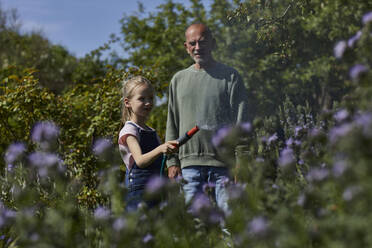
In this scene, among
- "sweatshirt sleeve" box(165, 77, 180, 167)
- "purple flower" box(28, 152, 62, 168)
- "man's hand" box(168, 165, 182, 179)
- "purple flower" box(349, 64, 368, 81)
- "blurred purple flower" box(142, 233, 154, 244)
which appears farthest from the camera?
"sweatshirt sleeve" box(165, 77, 180, 167)

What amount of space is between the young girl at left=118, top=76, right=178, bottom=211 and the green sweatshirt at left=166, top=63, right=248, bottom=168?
210 millimetres

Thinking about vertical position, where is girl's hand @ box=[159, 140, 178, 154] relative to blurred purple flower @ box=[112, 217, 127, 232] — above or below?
above

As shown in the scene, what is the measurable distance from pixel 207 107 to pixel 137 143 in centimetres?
51

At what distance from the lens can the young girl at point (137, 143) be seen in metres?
2.60

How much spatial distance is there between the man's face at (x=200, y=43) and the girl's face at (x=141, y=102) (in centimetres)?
39

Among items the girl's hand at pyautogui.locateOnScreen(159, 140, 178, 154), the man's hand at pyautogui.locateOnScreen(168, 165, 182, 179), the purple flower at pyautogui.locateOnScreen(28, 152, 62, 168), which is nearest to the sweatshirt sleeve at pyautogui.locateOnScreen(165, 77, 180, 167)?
the man's hand at pyautogui.locateOnScreen(168, 165, 182, 179)

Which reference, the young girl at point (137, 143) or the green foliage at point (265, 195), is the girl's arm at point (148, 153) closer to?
the young girl at point (137, 143)

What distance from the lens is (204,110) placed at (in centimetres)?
274

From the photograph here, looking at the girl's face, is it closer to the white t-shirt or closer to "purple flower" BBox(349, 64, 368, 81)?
the white t-shirt

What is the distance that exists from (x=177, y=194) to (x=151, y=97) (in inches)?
42.8

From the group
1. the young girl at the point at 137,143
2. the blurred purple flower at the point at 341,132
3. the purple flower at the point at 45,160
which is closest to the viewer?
the blurred purple flower at the point at 341,132

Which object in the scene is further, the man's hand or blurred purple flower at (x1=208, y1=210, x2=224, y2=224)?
the man's hand

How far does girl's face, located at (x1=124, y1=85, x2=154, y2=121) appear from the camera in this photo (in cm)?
278

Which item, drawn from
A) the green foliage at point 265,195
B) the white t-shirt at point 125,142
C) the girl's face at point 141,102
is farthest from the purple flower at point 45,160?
the girl's face at point 141,102
